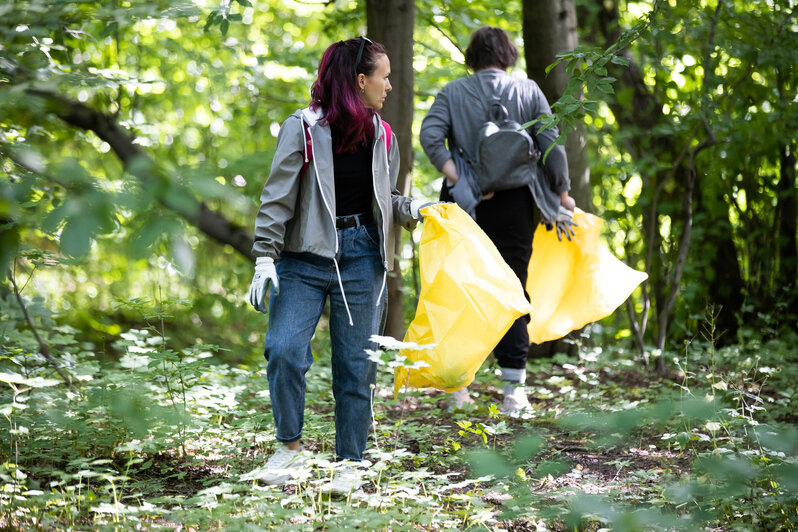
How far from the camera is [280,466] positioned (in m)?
2.68

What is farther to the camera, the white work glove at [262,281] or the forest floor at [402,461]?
the white work glove at [262,281]

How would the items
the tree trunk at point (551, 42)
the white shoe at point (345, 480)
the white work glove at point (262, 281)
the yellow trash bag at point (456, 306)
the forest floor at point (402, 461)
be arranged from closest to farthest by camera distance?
the forest floor at point (402, 461) < the white shoe at point (345, 480) < the white work glove at point (262, 281) < the yellow trash bag at point (456, 306) < the tree trunk at point (551, 42)

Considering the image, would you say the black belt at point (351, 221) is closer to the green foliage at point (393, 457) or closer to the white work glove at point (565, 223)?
the green foliage at point (393, 457)

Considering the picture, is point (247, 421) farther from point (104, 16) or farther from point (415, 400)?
point (104, 16)

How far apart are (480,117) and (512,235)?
0.68 m

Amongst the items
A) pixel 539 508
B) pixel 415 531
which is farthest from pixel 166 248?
pixel 539 508

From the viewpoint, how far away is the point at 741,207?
652 cm

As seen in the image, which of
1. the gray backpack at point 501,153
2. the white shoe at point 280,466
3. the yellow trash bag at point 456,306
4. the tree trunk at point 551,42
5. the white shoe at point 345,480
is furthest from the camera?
the tree trunk at point 551,42

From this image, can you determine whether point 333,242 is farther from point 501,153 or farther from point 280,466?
point 501,153

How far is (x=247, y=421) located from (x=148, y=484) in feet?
1.72

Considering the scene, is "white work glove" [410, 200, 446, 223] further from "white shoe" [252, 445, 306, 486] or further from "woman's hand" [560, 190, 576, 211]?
"woman's hand" [560, 190, 576, 211]

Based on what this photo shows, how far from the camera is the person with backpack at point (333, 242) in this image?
8.81 ft

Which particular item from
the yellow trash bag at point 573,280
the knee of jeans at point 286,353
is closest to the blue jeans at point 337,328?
the knee of jeans at point 286,353

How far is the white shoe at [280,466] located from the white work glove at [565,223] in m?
2.11
